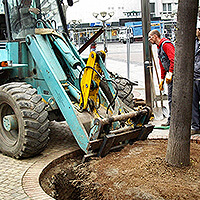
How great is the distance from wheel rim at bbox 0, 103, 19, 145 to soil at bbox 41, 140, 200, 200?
1.06 meters

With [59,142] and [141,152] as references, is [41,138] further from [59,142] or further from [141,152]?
[141,152]

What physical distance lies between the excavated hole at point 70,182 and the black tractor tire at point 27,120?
0.51m

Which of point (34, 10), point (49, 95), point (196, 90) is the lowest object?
point (196, 90)

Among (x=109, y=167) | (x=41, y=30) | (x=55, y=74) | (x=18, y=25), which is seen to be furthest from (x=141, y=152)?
(x=18, y=25)

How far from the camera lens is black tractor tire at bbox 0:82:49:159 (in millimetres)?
5656

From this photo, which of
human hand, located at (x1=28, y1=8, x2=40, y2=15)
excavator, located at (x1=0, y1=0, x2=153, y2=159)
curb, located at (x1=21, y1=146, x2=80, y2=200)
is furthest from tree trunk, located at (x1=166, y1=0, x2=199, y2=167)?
human hand, located at (x1=28, y1=8, x2=40, y2=15)

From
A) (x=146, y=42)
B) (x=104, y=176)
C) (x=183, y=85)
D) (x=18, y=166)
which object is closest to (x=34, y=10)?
(x=146, y=42)

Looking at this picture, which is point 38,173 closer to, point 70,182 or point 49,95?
point 70,182

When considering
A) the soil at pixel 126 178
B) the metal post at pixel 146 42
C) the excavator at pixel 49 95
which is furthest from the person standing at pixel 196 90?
the metal post at pixel 146 42

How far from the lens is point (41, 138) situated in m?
5.72

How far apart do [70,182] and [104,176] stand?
1.72 ft

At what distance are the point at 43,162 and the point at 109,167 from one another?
3.61 ft

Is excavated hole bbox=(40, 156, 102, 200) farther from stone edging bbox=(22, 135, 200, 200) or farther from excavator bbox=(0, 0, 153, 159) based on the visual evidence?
excavator bbox=(0, 0, 153, 159)

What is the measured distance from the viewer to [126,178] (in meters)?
4.88
